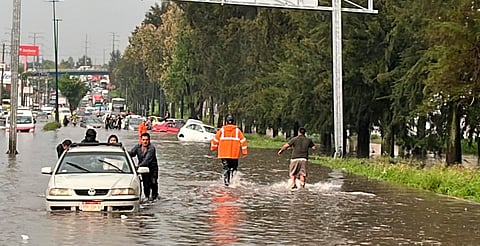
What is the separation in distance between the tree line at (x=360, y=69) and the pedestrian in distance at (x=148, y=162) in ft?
49.4

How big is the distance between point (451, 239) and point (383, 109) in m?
31.9

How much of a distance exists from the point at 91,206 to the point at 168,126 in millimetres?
67380

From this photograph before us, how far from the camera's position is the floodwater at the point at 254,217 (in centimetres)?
1438

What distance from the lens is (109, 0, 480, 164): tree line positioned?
33219 millimetres

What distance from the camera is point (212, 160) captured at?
37906 mm

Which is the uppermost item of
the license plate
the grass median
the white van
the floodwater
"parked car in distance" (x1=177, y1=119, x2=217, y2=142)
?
the white van

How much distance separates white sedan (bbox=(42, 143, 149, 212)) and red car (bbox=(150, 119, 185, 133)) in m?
64.2

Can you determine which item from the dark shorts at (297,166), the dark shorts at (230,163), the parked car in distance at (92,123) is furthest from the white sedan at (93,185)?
the parked car in distance at (92,123)

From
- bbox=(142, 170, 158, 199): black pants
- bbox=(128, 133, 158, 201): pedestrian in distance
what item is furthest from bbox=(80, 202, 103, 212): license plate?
bbox=(142, 170, 158, 199): black pants

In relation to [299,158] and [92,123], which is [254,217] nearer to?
[299,158]

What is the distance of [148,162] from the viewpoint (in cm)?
1997

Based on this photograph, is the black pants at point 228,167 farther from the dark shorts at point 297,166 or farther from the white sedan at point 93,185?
the white sedan at point 93,185

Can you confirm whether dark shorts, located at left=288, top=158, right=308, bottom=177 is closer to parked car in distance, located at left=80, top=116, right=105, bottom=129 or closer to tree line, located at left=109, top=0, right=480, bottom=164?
tree line, located at left=109, top=0, right=480, bottom=164

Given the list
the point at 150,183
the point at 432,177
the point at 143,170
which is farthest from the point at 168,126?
the point at 143,170
